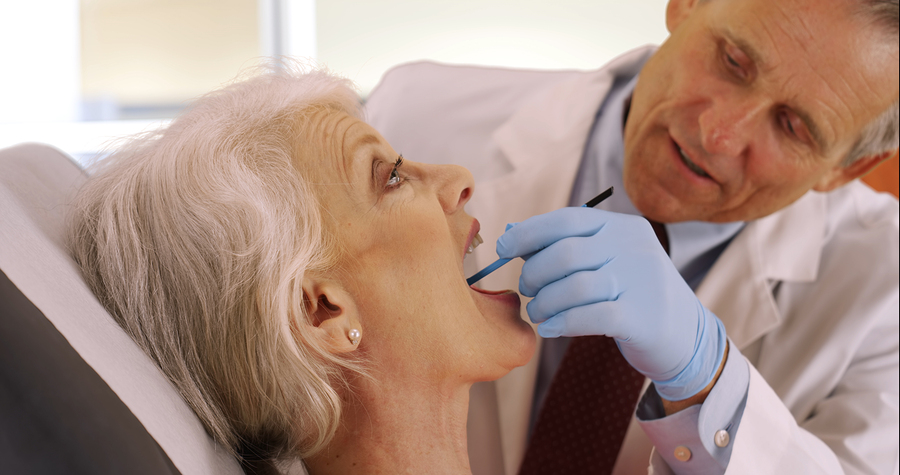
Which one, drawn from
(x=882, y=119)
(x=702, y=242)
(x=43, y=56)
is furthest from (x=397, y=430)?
(x=43, y=56)

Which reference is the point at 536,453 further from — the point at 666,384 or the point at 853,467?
the point at 853,467

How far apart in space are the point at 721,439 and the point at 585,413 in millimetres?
335

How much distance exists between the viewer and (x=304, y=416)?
0.79m

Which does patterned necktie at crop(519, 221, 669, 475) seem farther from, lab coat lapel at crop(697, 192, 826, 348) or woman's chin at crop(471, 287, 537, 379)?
woman's chin at crop(471, 287, 537, 379)

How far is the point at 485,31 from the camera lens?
10.1ft

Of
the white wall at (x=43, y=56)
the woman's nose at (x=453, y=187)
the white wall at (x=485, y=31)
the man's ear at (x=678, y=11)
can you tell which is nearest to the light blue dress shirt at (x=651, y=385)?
the man's ear at (x=678, y=11)

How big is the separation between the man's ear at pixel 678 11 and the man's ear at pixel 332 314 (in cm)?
106

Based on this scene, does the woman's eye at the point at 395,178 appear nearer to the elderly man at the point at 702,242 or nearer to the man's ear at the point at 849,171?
the elderly man at the point at 702,242

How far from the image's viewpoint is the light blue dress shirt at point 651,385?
0.94 meters

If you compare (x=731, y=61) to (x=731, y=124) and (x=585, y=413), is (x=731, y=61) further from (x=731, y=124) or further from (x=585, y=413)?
(x=585, y=413)

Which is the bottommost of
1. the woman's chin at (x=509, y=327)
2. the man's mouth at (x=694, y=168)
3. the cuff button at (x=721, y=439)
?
the cuff button at (x=721, y=439)

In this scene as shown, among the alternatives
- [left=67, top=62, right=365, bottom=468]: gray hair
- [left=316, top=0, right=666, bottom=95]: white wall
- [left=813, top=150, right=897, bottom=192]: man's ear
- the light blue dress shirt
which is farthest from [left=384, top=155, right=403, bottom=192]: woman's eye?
[left=316, top=0, right=666, bottom=95]: white wall

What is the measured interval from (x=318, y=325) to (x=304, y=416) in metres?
0.13

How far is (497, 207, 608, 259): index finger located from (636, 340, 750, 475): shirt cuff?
1.14 ft
